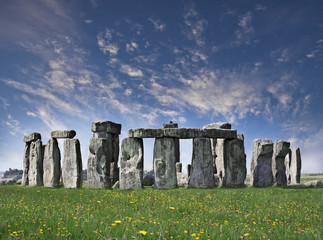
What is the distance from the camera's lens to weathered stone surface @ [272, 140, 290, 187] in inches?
852

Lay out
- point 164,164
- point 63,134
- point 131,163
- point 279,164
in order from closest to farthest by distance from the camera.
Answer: point 164,164, point 131,163, point 63,134, point 279,164

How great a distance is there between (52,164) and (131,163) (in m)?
5.66

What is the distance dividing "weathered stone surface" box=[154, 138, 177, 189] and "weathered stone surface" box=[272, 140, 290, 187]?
774 centimetres

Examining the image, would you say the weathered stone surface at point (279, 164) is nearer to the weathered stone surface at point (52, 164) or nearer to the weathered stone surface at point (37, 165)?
the weathered stone surface at point (52, 164)

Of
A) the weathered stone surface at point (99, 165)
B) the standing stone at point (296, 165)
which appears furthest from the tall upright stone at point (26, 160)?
the standing stone at point (296, 165)

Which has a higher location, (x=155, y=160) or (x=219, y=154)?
(x=219, y=154)

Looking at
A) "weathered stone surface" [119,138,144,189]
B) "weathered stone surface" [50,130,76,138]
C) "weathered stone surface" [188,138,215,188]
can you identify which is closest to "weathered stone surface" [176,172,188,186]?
"weathered stone surface" [188,138,215,188]

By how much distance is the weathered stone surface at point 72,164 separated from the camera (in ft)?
64.0

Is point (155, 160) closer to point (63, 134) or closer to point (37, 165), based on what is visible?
point (63, 134)

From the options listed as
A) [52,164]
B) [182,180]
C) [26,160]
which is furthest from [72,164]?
[182,180]

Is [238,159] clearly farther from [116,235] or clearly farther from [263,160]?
[116,235]

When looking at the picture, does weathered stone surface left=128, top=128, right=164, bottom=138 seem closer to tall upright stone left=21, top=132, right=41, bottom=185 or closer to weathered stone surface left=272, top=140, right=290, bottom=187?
weathered stone surface left=272, top=140, right=290, bottom=187

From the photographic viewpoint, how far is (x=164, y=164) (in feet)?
63.5

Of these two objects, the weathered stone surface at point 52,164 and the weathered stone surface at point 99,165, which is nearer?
the weathered stone surface at point 99,165
